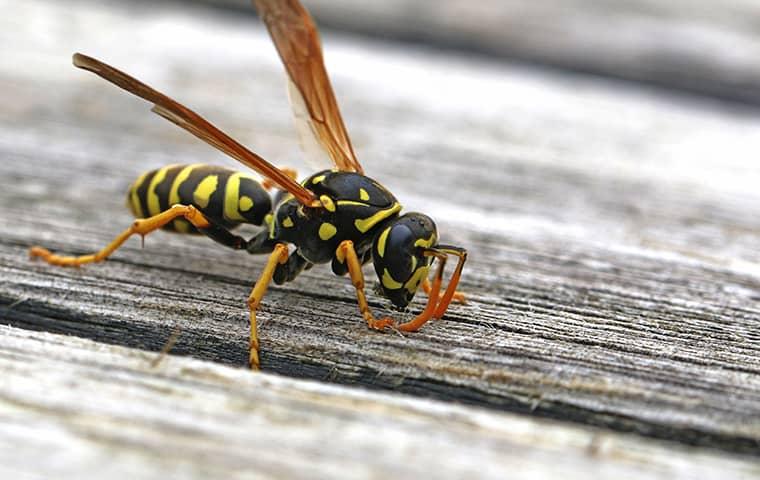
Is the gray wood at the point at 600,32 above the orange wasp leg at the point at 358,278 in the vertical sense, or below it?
above

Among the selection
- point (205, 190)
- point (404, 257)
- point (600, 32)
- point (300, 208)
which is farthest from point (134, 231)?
point (600, 32)

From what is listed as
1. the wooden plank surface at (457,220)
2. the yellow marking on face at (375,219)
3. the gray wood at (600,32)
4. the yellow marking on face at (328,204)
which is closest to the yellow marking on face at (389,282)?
the wooden plank surface at (457,220)

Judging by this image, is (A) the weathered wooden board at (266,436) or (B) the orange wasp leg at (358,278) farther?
(B) the orange wasp leg at (358,278)

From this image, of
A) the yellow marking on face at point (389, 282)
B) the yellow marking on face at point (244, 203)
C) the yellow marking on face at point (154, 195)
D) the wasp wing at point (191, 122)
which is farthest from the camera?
the yellow marking on face at point (244, 203)

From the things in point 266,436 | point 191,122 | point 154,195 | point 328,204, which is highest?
point 191,122

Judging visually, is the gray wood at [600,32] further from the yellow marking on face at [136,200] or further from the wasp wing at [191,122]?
the wasp wing at [191,122]

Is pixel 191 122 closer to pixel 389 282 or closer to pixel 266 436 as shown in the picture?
pixel 389 282

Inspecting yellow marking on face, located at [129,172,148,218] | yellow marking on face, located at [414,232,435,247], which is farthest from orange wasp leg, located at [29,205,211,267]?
yellow marking on face, located at [414,232,435,247]

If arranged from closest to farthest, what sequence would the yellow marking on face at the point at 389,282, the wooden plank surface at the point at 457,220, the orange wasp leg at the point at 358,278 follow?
1. the wooden plank surface at the point at 457,220
2. the orange wasp leg at the point at 358,278
3. the yellow marking on face at the point at 389,282
